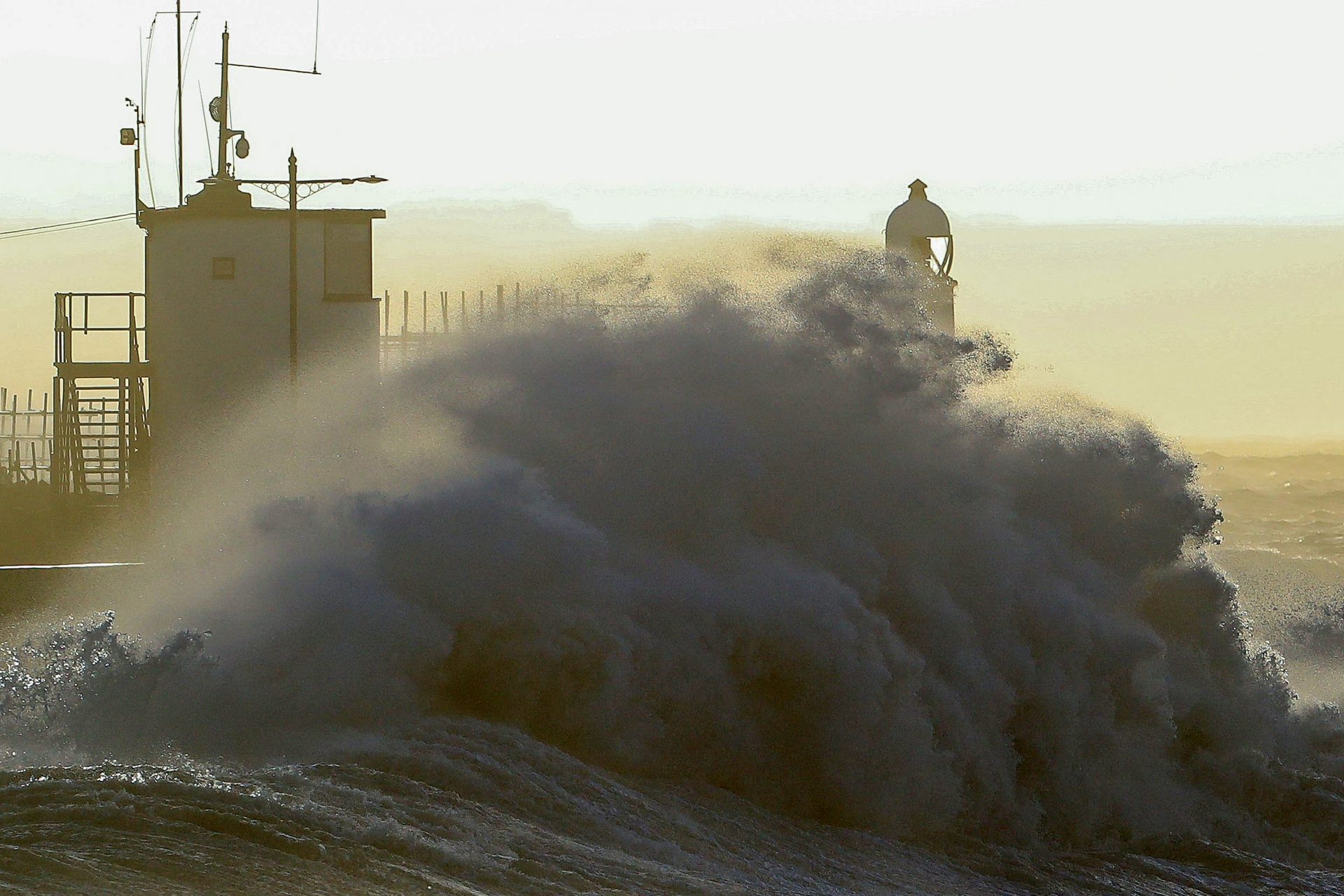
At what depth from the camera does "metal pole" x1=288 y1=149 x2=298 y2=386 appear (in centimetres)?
2428

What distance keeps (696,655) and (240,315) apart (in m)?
11.8

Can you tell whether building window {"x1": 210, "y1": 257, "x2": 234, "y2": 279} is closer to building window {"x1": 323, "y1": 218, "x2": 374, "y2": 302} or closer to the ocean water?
building window {"x1": 323, "y1": 218, "x2": 374, "y2": 302}

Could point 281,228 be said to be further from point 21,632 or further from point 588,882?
point 588,882

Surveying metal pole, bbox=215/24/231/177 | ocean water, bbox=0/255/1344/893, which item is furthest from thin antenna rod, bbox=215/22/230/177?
ocean water, bbox=0/255/1344/893

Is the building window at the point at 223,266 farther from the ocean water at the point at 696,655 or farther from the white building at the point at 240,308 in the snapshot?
the ocean water at the point at 696,655

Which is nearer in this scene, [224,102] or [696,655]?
[696,655]

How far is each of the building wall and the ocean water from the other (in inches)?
112

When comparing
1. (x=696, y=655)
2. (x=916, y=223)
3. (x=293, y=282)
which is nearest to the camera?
(x=696, y=655)

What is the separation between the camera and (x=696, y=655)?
14930 millimetres

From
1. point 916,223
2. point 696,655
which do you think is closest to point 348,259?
point 916,223

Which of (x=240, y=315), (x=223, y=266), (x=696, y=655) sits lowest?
(x=696, y=655)

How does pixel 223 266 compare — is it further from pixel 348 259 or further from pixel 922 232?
pixel 922 232

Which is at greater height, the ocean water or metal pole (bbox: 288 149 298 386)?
metal pole (bbox: 288 149 298 386)

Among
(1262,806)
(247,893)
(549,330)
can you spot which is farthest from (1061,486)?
(247,893)
